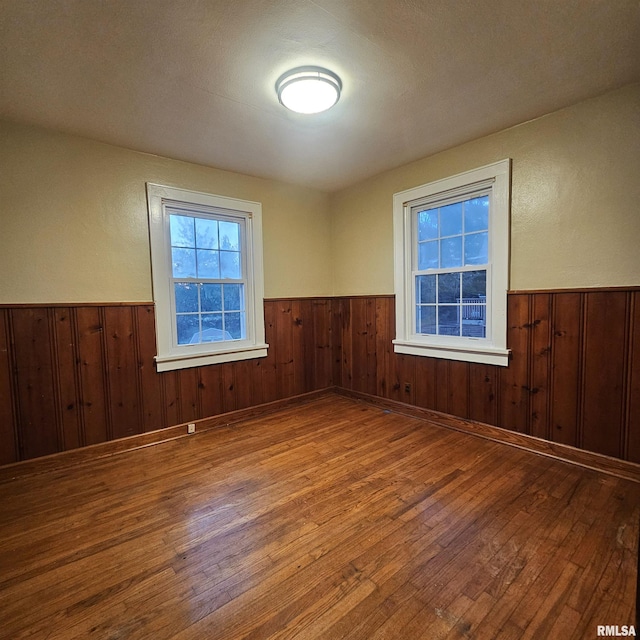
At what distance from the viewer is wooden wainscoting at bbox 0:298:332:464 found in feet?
8.04

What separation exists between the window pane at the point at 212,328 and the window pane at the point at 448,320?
7.18 feet

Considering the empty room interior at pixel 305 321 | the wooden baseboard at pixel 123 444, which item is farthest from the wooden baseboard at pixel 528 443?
the wooden baseboard at pixel 123 444

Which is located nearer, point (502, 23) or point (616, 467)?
point (502, 23)

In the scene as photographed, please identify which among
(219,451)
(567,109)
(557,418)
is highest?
(567,109)

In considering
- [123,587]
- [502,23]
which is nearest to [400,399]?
[123,587]

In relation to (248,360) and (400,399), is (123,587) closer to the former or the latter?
(248,360)

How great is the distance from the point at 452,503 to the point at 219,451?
1.80 metres

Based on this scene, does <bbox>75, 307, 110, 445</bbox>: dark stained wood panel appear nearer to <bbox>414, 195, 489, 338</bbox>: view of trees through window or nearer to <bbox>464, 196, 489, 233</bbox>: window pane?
<bbox>414, 195, 489, 338</bbox>: view of trees through window

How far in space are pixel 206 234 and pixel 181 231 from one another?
0.80ft

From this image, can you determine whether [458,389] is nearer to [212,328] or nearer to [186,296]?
[212,328]

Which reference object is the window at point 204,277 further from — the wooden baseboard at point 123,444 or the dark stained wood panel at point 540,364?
the dark stained wood panel at point 540,364

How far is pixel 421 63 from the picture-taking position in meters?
1.91

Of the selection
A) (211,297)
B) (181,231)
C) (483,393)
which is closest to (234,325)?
(211,297)

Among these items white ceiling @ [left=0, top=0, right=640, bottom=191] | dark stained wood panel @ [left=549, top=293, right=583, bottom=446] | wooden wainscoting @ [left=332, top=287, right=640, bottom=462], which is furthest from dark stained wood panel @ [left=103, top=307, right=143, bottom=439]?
dark stained wood panel @ [left=549, top=293, right=583, bottom=446]
